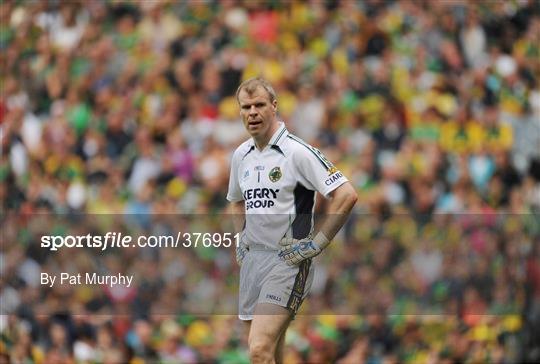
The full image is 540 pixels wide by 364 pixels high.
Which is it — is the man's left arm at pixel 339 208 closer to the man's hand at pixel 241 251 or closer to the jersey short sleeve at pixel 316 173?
the jersey short sleeve at pixel 316 173

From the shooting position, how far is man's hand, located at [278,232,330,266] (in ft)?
20.4

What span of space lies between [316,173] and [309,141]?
5.04 meters

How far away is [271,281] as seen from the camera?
6348mm

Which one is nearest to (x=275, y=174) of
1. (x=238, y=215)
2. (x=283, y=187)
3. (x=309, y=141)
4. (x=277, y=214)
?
(x=283, y=187)

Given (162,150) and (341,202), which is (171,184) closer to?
(162,150)

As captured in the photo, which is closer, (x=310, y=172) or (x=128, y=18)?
(x=310, y=172)

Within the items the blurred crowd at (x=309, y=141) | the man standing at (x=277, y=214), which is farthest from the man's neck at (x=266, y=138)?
the blurred crowd at (x=309, y=141)

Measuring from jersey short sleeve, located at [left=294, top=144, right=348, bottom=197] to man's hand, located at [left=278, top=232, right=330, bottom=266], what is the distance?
0.86 ft

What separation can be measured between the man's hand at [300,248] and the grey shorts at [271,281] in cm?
5

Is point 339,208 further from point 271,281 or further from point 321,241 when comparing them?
point 271,281

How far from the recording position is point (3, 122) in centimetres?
1207

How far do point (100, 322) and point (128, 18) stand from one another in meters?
3.99

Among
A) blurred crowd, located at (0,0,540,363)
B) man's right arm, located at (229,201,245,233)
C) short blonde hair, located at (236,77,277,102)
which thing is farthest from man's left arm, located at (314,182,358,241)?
blurred crowd, located at (0,0,540,363)

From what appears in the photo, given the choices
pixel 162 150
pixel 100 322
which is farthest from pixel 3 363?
pixel 162 150
